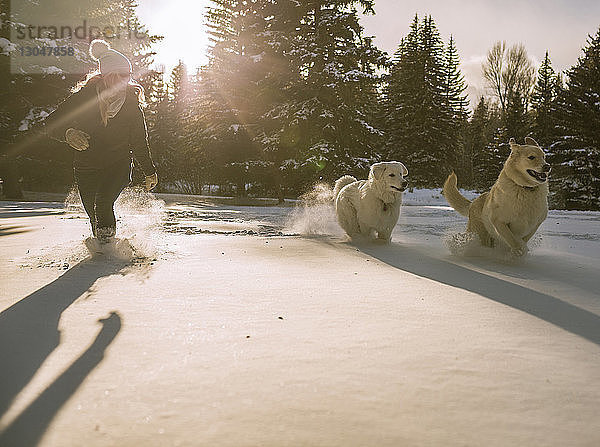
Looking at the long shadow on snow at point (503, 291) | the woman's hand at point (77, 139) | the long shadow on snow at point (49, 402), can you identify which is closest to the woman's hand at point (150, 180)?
the woman's hand at point (77, 139)

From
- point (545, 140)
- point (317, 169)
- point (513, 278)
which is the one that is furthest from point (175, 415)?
point (545, 140)

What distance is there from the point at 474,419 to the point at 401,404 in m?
0.20

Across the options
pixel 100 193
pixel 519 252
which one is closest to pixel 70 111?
pixel 100 193

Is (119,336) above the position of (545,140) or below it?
below

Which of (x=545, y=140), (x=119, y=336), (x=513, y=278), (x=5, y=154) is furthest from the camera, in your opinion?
(x=545, y=140)

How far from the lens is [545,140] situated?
25531 mm

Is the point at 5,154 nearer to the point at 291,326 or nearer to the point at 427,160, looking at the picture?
the point at 291,326

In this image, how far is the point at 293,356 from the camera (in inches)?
64.0

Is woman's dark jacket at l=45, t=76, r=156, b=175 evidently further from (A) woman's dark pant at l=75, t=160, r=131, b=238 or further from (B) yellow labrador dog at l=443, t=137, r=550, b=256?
(B) yellow labrador dog at l=443, t=137, r=550, b=256

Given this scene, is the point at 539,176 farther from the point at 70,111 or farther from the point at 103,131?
the point at 70,111

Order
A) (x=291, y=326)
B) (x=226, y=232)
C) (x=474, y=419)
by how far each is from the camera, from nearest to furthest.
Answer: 1. (x=474, y=419)
2. (x=291, y=326)
3. (x=226, y=232)

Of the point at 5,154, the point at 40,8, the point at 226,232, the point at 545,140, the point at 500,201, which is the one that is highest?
the point at 40,8

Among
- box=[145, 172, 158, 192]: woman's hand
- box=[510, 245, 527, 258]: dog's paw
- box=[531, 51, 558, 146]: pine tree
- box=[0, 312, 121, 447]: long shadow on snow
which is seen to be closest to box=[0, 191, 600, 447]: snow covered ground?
box=[0, 312, 121, 447]: long shadow on snow

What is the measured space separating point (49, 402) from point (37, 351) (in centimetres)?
48
